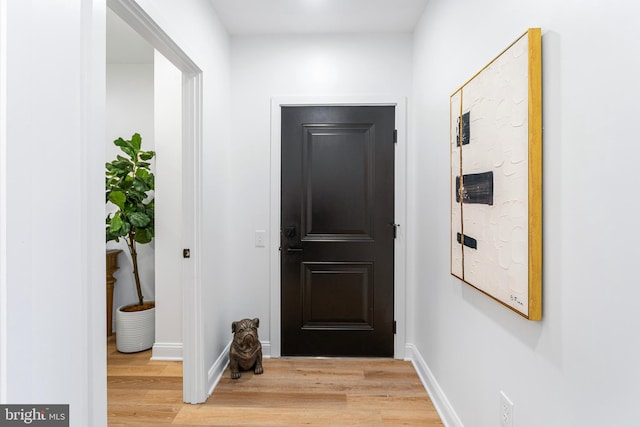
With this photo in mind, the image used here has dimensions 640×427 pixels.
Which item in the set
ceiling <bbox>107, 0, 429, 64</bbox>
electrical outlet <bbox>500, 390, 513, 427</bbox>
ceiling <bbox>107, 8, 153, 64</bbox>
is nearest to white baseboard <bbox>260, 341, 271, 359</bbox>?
electrical outlet <bbox>500, 390, 513, 427</bbox>

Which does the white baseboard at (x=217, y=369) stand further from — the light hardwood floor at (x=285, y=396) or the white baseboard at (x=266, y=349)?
the white baseboard at (x=266, y=349)

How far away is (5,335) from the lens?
92 centimetres

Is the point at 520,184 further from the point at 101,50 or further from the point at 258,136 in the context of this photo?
the point at 258,136

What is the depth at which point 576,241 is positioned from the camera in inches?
40.1

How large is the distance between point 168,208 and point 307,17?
1.75 metres

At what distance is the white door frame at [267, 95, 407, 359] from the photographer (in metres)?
2.89

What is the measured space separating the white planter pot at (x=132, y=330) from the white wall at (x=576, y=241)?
2468 mm

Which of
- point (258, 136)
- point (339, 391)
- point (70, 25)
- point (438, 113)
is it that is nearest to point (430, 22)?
point (438, 113)

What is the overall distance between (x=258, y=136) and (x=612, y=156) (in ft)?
7.94

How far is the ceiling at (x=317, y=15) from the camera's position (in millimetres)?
2463

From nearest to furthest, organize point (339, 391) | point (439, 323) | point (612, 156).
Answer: point (612, 156)
point (439, 323)
point (339, 391)

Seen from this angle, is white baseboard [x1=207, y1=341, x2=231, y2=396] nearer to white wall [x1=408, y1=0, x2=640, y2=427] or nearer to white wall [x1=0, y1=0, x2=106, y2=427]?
white wall [x1=0, y1=0, x2=106, y2=427]

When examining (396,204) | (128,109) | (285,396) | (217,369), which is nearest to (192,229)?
(217,369)
